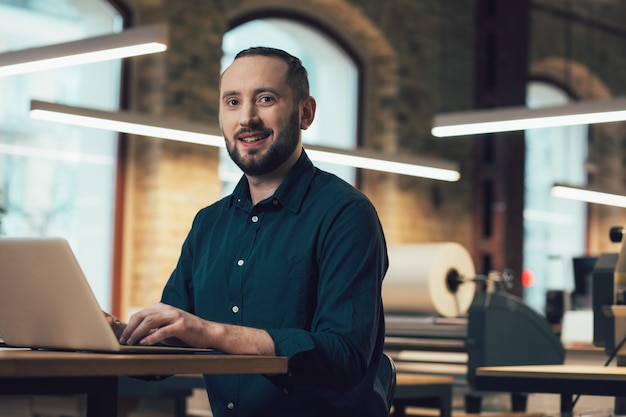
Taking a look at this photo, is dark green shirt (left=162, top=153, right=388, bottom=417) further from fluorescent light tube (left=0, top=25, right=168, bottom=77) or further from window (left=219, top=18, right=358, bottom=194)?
window (left=219, top=18, right=358, bottom=194)

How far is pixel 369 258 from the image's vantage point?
1819 mm

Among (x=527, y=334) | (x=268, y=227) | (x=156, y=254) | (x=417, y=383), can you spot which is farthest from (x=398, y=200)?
(x=268, y=227)

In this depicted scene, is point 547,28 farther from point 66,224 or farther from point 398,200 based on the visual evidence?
point 66,224

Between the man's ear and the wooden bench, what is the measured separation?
243cm

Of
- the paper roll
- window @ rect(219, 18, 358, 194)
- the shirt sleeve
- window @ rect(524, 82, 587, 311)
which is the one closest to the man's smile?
the shirt sleeve

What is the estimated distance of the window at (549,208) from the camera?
1128 cm

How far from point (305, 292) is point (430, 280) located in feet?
14.4

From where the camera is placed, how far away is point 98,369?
1.39 m

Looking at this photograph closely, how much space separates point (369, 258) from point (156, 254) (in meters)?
5.76

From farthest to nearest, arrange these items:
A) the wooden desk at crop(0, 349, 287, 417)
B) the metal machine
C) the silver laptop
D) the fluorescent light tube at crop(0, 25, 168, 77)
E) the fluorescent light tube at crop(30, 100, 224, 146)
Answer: the metal machine, the fluorescent light tube at crop(30, 100, 224, 146), the fluorescent light tube at crop(0, 25, 168, 77), the silver laptop, the wooden desk at crop(0, 349, 287, 417)

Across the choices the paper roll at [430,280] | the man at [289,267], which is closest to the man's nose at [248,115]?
the man at [289,267]

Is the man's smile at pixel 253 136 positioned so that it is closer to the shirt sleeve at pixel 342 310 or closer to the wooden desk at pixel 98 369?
the shirt sleeve at pixel 342 310

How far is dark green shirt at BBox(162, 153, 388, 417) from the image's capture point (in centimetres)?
174

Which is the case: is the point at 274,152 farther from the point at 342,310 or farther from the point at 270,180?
the point at 342,310
